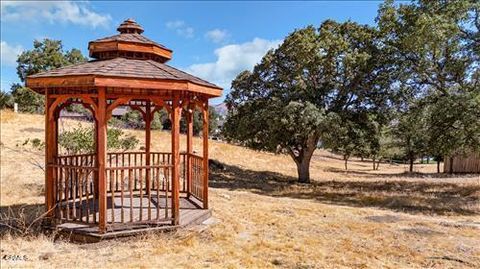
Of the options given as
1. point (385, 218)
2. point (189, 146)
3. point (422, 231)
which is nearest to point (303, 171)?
point (385, 218)

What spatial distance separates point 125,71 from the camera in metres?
6.87

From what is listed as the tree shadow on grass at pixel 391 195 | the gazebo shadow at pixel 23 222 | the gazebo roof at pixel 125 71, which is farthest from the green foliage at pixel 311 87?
the gazebo shadow at pixel 23 222

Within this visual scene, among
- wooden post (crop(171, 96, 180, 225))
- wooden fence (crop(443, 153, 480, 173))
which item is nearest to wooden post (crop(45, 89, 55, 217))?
wooden post (crop(171, 96, 180, 225))

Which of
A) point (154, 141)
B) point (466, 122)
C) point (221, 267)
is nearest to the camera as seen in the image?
point (221, 267)

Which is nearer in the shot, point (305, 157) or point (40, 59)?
point (305, 157)

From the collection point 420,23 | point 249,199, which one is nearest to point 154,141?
point 249,199

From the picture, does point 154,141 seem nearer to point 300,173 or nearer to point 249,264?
point 300,173

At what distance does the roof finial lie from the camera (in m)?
8.62

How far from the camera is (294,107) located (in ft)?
51.5

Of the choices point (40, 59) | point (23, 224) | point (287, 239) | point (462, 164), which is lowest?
point (462, 164)

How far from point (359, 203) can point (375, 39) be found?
8.28m

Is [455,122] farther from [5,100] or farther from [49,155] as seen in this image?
[5,100]

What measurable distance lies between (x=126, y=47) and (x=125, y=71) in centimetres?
132

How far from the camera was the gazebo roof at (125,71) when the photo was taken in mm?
6582
